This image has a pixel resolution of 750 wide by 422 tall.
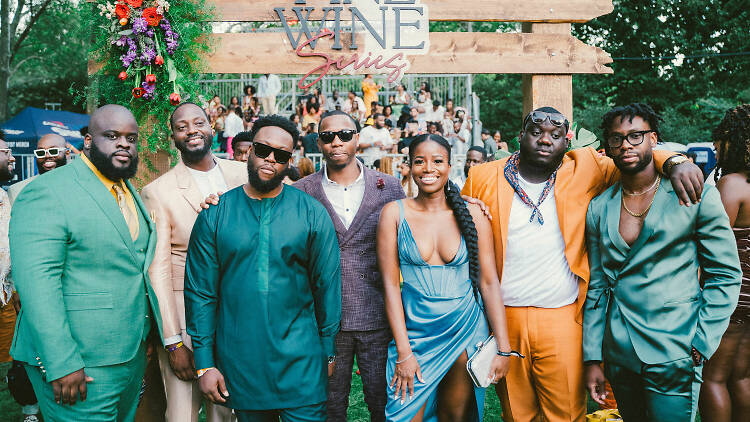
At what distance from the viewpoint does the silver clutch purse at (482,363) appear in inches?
129

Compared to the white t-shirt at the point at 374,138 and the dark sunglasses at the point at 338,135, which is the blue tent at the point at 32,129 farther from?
the dark sunglasses at the point at 338,135

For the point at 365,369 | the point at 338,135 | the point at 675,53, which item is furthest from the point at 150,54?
the point at 675,53

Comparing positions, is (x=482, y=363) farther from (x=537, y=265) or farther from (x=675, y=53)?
(x=675, y=53)

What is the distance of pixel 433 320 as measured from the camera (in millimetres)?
3316

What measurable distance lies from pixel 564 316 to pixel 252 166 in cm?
210

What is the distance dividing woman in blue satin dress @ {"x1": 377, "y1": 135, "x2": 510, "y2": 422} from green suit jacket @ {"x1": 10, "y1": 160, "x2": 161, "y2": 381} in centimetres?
144

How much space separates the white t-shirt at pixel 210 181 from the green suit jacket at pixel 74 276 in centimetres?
82

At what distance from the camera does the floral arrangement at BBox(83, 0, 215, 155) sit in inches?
200

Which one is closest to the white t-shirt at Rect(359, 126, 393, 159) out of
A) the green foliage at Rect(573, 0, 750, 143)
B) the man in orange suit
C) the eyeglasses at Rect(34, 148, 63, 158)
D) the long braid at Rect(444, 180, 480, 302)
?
the eyeglasses at Rect(34, 148, 63, 158)

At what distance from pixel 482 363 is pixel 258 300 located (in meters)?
1.34

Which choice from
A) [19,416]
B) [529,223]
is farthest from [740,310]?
[19,416]

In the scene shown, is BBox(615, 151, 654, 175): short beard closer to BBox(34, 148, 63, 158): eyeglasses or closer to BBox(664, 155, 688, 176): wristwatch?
BBox(664, 155, 688, 176): wristwatch

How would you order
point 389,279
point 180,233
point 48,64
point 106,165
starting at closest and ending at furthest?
point 106,165 < point 389,279 < point 180,233 < point 48,64

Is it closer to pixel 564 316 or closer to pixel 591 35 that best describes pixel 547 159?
pixel 564 316
